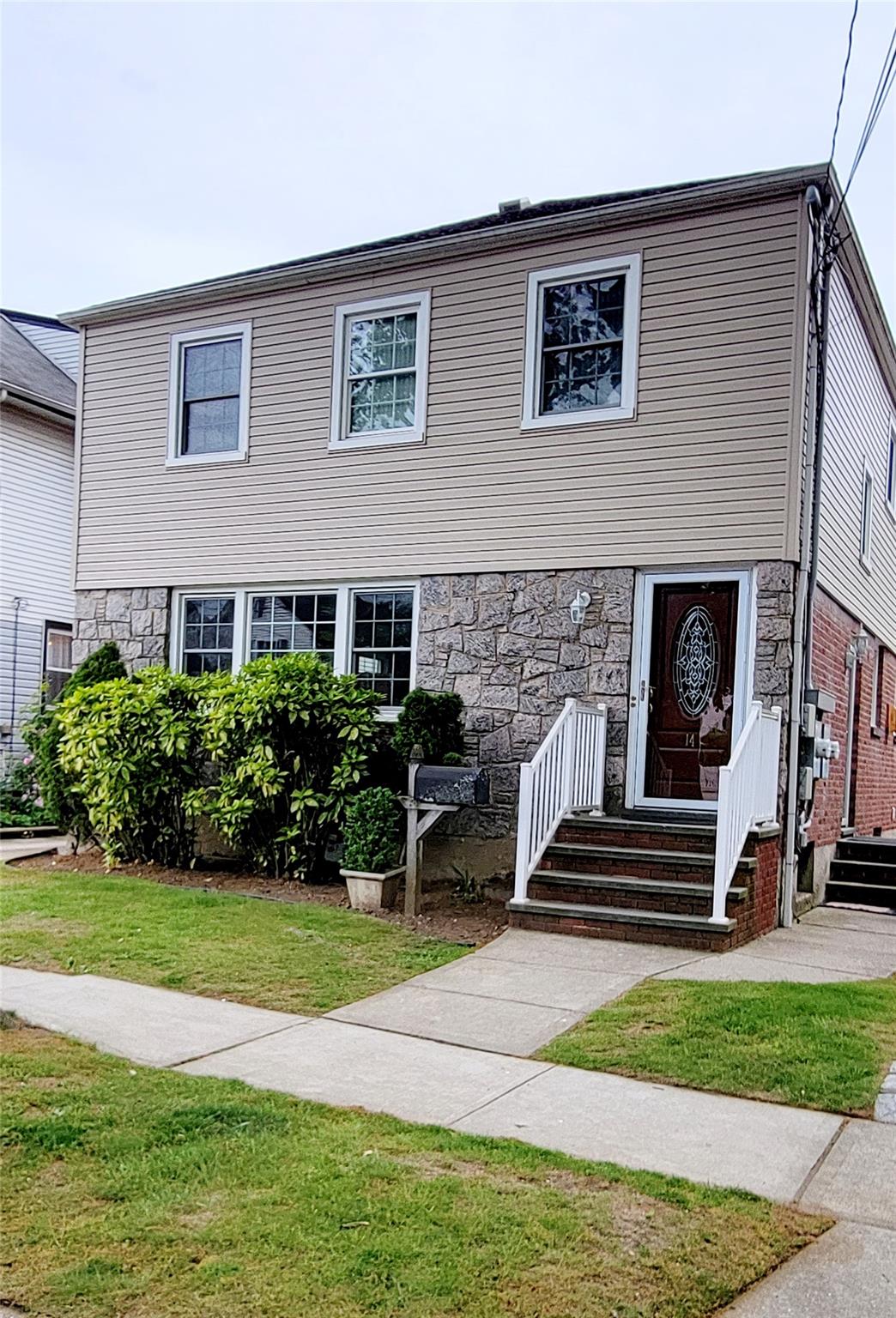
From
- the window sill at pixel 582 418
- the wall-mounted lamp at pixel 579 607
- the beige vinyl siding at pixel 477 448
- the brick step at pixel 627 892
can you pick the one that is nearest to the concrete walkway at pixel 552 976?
the brick step at pixel 627 892

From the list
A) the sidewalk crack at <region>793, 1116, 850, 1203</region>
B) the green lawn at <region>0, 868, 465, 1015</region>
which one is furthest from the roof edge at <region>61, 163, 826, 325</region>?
the sidewalk crack at <region>793, 1116, 850, 1203</region>

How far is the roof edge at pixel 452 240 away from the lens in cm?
864

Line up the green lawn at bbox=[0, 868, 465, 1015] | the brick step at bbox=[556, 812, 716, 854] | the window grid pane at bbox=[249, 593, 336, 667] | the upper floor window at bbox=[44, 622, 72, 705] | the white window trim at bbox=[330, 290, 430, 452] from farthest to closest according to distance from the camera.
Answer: the upper floor window at bbox=[44, 622, 72, 705] → the window grid pane at bbox=[249, 593, 336, 667] → the white window trim at bbox=[330, 290, 430, 452] → the brick step at bbox=[556, 812, 716, 854] → the green lawn at bbox=[0, 868, 465, 1015]

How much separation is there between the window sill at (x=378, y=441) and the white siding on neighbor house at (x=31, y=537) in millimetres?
6469

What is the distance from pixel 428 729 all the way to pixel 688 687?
84.2 inches

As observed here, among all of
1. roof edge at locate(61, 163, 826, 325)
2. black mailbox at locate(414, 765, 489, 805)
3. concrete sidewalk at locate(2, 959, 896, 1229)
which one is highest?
roof edge at locate(61, 163, 826, 325)

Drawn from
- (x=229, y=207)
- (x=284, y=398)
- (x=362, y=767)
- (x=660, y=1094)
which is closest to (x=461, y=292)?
(x=284, y=398)

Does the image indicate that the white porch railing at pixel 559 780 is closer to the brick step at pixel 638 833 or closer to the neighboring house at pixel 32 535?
the brick step at pixel 638 833

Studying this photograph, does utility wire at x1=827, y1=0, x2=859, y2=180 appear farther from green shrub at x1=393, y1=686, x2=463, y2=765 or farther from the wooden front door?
green shrub at x1=393, y1=686, x2=463, y2=765

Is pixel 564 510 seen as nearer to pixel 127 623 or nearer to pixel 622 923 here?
pixel 622 923

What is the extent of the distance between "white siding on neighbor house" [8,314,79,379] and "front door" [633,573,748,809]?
13.4m

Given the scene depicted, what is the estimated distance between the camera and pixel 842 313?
31.9ft

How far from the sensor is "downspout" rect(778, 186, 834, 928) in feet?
28.2

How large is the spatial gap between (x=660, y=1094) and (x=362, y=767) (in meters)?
4.95
